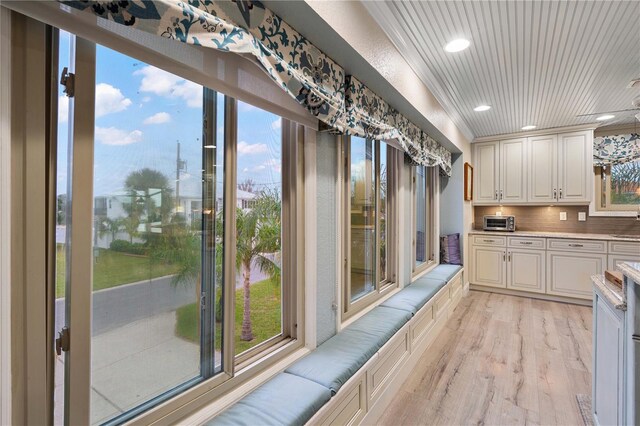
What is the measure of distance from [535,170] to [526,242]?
1.17 m

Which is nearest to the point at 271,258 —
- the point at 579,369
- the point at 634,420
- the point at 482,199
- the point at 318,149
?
the point at 318,149

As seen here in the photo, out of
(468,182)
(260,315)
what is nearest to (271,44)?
(260,315)

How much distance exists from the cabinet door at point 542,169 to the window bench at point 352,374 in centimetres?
315

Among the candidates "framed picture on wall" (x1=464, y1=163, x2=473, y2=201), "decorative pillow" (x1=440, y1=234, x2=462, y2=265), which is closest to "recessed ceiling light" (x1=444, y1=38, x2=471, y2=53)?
"framed picture on wall" (x1=464, y1=163, x2=473, y2=201)

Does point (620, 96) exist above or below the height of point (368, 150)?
above

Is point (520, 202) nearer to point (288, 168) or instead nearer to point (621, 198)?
point (621, 198)

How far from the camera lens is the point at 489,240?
16.5 feet

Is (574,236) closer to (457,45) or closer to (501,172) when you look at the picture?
(501,172)

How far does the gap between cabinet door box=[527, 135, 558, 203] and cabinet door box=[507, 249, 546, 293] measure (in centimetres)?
89

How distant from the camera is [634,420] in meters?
1.25

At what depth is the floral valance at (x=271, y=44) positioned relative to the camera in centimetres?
88

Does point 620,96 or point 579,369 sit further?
point 620,96

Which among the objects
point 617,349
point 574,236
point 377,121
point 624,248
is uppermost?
point 377,121

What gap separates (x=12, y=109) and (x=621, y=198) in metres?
6.46
